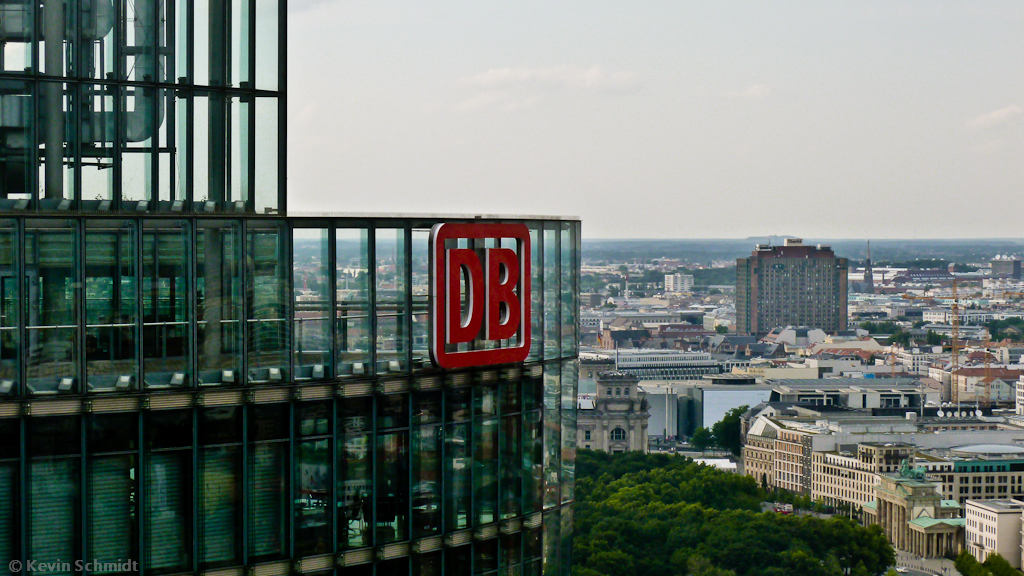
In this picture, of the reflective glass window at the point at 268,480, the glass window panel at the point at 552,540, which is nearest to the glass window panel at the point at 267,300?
the reflective glass window at the point at 268,480

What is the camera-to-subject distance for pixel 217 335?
22.6 m

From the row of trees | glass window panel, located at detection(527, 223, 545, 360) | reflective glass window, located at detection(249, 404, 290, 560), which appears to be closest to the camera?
reflective glass window, located at detection(249, 404, 290, 560)

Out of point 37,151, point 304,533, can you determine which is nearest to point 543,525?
point 304,533

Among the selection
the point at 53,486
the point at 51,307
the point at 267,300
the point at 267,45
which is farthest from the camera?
the point at 267,45

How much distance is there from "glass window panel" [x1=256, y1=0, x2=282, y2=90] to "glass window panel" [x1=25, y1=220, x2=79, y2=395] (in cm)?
439

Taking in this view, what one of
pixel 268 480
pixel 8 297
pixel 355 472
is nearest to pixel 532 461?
pixel 355 472

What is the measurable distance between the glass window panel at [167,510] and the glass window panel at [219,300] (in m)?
1.32

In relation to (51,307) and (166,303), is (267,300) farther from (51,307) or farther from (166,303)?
(51,307)

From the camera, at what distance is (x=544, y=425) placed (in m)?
27.3

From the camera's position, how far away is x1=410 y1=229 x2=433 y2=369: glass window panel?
24.4 m

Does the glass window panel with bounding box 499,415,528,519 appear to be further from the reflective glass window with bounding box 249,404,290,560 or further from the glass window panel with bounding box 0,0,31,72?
the glass window panel with bounding box 0,0,31,72

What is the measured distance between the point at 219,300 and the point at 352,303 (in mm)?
2161

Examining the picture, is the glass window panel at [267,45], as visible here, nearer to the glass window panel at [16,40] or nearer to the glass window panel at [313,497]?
the glass window panel at [16,40]

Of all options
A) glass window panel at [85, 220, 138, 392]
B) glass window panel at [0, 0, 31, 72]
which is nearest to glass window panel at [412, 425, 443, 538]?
glass window panel at [85, 220, 138, 392]
